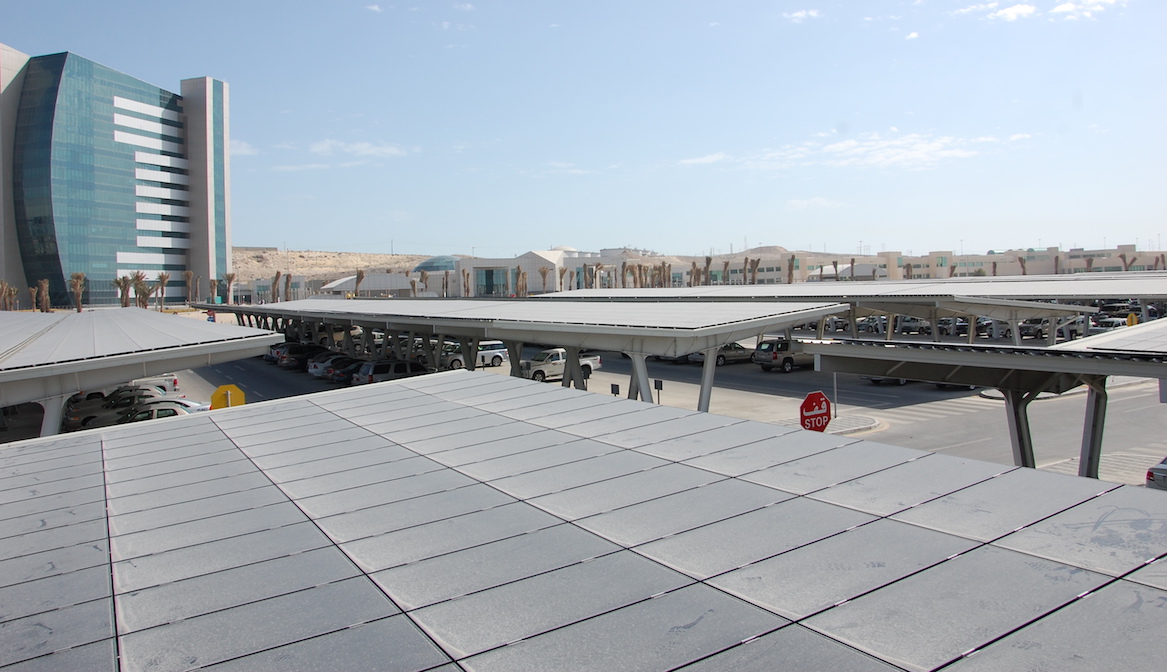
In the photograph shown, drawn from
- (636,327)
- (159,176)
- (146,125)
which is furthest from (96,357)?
(146,125)

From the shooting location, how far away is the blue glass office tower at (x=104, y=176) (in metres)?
99.5

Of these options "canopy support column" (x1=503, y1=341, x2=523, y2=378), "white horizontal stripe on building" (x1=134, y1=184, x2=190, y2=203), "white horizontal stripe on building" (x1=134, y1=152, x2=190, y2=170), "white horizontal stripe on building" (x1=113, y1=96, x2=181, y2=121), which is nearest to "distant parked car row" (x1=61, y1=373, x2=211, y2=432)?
"canopy support column" (x1=503, y1=341, x2=523, y2=378)

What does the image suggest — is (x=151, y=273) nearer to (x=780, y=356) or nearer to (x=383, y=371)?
(x=383, y=371)

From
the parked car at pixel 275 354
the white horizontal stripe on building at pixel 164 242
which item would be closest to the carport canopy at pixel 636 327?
the parked car at pixel 275 354

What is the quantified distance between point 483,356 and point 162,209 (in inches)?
3775

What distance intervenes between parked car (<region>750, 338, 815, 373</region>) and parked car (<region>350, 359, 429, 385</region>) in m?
15.7

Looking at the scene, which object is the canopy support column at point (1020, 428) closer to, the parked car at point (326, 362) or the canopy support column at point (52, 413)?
the canopy support column at point (52, 413)

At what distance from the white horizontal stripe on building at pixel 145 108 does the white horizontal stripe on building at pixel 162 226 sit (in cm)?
1573

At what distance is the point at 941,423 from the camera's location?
22.2 metres

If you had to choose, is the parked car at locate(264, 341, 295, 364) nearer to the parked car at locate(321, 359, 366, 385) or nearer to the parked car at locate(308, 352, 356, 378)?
the parked car at locate(308, 352, 356, 378)

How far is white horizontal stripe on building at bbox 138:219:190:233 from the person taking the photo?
109m

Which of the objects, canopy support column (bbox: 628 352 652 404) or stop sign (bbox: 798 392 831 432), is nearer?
stop sign (bbox: 798 392 831 432)

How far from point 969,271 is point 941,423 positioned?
131 m

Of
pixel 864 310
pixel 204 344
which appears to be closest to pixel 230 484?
pixel 204 344
